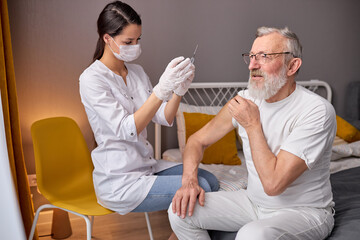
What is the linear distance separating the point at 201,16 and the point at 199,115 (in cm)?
78

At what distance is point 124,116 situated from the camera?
1702 millimetres

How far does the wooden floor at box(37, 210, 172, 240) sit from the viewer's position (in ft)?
7.77

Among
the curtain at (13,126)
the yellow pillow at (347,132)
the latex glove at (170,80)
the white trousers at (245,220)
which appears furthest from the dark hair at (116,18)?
the yellow pillow at (347,132)

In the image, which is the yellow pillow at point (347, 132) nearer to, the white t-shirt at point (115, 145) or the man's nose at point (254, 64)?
the man's nose at point (254, 64)

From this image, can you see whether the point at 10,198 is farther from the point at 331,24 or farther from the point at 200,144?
the point at 331,24

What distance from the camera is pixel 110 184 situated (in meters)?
1.73

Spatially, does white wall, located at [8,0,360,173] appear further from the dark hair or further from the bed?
the dark hair

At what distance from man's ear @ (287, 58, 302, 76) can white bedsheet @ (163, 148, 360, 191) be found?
0.70 meters

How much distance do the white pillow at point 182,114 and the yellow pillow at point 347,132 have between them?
1039mm

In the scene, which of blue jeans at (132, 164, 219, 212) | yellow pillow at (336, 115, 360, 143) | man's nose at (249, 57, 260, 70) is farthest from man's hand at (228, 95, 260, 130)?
yellow pillow at (336, 115, 360, 143)

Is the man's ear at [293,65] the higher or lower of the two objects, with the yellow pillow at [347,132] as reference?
higher

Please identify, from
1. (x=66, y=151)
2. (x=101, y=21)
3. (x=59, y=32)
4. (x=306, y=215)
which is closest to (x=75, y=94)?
(x=59, y=32)

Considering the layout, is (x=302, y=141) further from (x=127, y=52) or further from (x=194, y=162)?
(x=127, y=52)

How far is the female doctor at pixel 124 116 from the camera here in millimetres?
1679
